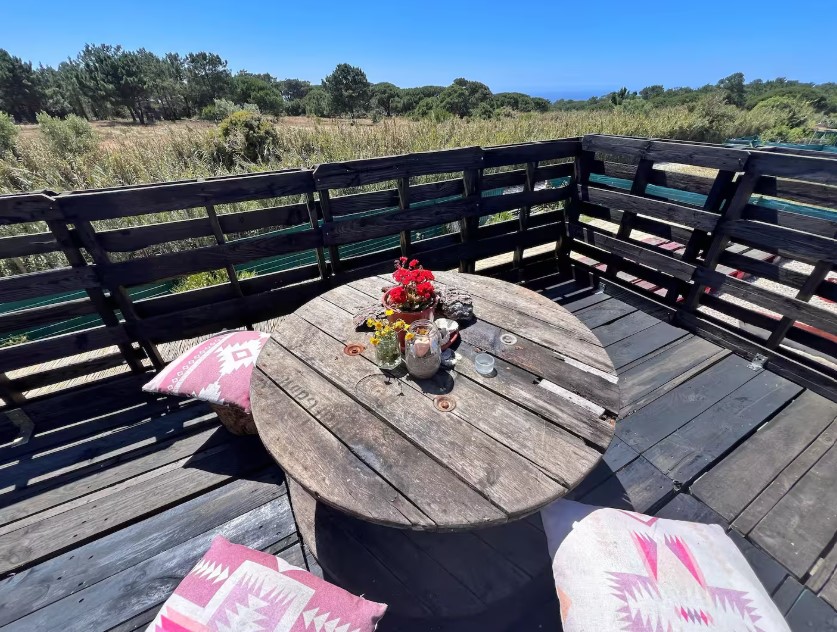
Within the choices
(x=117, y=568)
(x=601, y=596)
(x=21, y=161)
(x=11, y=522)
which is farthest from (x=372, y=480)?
(x=21, y=161)

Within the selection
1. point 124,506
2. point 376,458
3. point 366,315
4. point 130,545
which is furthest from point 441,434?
point 124,506

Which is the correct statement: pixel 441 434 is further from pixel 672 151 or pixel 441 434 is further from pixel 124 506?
pixel 672 151

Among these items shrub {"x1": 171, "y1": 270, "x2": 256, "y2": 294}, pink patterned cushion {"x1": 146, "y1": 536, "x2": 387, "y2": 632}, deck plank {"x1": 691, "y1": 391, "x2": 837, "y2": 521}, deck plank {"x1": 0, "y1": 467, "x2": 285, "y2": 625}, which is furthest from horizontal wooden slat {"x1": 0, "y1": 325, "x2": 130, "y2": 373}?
deck plank {"x1": 691, "y1": 391, "x2": 837, "y2": 521}

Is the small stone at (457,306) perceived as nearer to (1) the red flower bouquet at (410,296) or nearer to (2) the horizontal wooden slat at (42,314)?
(1) the red flower bouquet at (410,296)

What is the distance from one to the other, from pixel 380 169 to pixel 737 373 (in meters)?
2.87

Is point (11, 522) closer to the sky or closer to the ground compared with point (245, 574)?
closer to the ground

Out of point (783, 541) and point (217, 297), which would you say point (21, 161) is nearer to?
point (217, 297)

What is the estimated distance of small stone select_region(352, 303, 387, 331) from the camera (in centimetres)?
190

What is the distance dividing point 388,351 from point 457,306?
535 mm

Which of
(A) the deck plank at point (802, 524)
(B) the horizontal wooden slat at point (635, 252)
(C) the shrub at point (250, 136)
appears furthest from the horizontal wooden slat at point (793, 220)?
(C) the shrub at point (250, 136)

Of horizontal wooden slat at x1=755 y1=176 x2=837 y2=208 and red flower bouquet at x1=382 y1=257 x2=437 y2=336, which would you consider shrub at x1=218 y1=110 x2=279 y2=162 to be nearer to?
red flower bouquet at x1=382 y1=257 x2=437 y2=336

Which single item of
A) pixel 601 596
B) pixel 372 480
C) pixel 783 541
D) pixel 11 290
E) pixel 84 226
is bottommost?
pixel 783 541

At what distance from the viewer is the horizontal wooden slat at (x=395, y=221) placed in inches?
105

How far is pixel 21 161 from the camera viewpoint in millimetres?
7285
